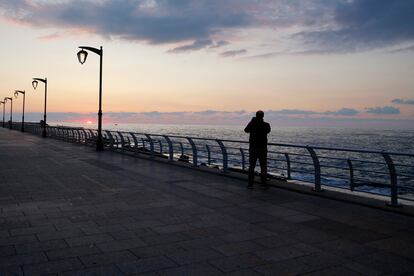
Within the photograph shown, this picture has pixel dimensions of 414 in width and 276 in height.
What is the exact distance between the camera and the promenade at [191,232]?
15.3 feet

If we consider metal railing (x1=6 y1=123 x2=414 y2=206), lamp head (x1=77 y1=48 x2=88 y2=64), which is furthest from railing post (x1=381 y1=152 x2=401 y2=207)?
lamp head (x1=77 y1=48 x2=88 y2=64)

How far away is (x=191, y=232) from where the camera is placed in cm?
610

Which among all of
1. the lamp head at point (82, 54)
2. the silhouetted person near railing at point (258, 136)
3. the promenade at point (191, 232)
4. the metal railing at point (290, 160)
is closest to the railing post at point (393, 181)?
the metal railing at point (290, 160)

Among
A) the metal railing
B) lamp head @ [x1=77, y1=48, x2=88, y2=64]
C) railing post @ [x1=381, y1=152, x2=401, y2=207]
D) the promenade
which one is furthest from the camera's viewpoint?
lamp head @ [x1=77, y1=48, x2=88, y2=64]

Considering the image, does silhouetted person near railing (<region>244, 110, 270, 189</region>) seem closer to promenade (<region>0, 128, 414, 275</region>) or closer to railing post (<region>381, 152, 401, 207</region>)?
promenade (<region>0, 128, 414, 275</region>)

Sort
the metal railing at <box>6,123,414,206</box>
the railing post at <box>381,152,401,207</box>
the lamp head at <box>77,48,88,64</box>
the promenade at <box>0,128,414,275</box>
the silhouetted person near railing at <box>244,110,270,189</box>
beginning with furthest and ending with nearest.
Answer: the lamp head at <box>77,48,88,64</box> → the silhouetted person near railing at <box>244,110,270,189</box> → the metal railing at <box>6,123,414,206</box> → the railing post at <box>381,152,401,207</box> → the promenade at <box>0,128,414,275</box>

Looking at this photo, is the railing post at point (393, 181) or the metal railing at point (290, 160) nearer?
the railing post at point (393, 181)

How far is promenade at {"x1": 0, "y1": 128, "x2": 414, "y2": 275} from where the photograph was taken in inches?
184

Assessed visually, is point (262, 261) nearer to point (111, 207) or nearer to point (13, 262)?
point (13, 262)

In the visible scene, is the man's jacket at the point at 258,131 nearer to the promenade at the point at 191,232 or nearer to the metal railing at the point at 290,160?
the metal railing at the point at 290,160

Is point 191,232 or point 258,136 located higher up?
point 258,136

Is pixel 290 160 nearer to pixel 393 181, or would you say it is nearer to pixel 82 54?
pixel 393 181

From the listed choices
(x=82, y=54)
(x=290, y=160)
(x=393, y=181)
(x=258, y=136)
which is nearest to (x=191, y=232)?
(x=393, y=181)

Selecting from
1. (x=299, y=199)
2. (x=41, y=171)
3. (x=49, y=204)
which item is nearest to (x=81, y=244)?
(x=49, y=204)
